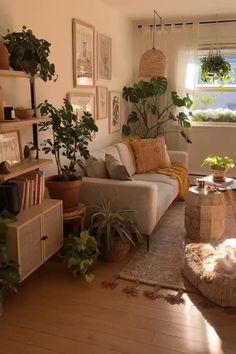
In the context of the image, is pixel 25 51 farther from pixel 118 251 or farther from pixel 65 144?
pixel 118 251

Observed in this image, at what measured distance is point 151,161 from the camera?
4367mm

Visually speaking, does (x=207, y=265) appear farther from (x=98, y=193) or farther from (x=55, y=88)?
(x=55, y=88)

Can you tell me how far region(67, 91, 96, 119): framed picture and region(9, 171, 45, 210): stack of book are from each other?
1131mm

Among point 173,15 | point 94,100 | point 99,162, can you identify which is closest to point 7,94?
point 99,162

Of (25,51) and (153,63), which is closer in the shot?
(25,51)

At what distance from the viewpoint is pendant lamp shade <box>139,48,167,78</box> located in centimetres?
437

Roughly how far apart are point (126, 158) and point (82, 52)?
1.32 metres

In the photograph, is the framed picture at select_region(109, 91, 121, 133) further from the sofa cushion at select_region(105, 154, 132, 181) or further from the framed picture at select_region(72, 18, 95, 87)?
the sofa cushion at select_region(105, 154, 132, 181)

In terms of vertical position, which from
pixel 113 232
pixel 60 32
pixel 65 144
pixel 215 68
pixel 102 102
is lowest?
pixel 113 232

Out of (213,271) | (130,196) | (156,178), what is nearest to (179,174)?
(156,178)

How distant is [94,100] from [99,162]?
3.22 ft

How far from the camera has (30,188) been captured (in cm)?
258

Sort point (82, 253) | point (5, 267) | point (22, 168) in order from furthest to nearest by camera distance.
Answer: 1. point (82, 253)
2. point (22, 168)
3. point (5, 267)

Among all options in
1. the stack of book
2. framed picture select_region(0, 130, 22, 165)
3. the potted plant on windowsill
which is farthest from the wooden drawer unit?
framed picture select_region(0, 130, 22, 165)
